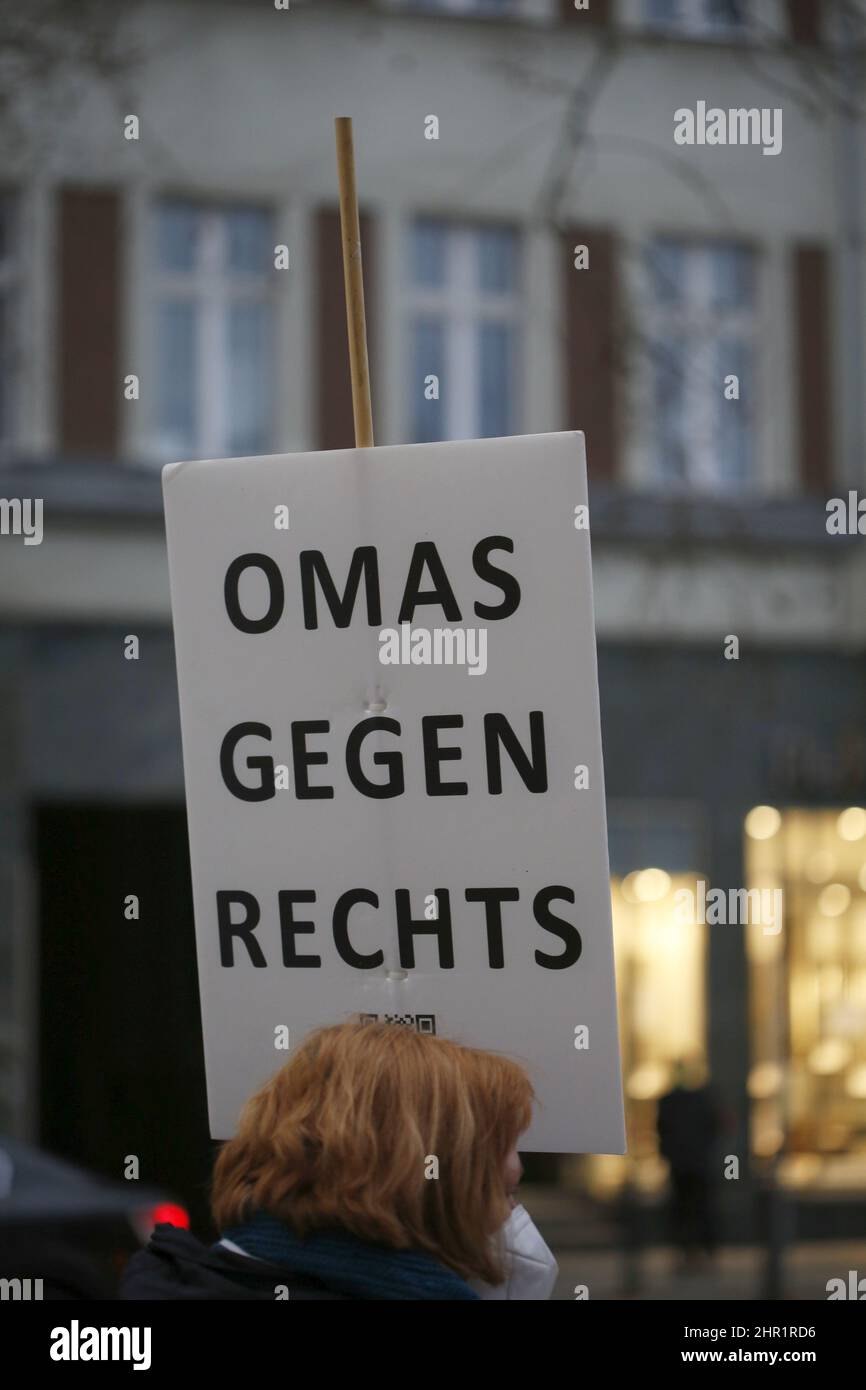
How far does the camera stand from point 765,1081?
1348 centimetres

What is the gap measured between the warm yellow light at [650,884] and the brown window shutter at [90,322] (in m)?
4.59

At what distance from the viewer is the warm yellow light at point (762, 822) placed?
13.6 meters

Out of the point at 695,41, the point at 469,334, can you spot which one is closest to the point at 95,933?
the point at 469,334

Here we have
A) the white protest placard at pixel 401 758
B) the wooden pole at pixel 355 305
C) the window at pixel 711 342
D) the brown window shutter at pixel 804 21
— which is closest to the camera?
the white protest placard at pixel 401 758

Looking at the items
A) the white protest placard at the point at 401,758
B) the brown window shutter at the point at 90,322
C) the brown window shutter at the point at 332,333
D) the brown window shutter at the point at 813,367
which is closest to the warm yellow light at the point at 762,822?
the brown window shutter at the point at 813,367

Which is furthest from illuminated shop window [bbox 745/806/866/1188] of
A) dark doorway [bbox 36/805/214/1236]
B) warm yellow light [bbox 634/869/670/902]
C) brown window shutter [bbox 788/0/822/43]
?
brown window shutter [bbox 788/0/822/43]

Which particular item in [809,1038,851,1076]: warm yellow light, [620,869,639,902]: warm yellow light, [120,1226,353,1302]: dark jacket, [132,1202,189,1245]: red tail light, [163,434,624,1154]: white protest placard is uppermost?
[163,434,624,1154]: white protest placard

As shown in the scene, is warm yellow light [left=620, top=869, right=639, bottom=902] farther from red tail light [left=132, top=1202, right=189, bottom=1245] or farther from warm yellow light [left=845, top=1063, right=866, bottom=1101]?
red tail light [left=132, top=1202, right=189, bottom=1245]

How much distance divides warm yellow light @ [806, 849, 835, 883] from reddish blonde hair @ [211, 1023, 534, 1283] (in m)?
11.6

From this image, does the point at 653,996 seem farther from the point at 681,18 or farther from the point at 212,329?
the point at 681,18

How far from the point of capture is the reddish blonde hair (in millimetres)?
2193

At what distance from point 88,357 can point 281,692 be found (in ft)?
34.4

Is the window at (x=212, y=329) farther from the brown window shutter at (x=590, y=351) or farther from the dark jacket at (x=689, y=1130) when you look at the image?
the dark jacket at (x=689, y=1130)
